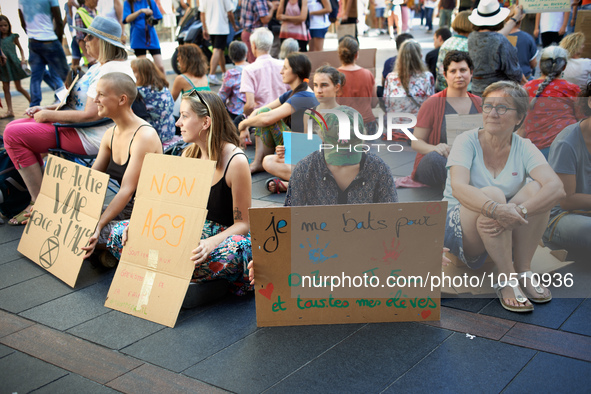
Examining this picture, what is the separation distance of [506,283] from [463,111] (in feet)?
3.10

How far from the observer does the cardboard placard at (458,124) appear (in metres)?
3.08

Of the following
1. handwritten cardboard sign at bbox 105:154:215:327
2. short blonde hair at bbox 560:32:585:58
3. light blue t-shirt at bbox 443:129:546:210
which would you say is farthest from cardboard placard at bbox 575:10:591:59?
handwritten cardboard sign at bbox 105:154:215:327

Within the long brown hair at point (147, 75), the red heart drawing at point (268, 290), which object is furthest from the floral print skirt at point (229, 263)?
the long brown hair at point (147, 75)

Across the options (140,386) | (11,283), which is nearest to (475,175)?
(140,386)

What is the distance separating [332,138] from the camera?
2.94 m

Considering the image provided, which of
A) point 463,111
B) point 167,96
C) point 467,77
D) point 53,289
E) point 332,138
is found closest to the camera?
point 332,138

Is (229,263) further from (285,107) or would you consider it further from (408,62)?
(408,62)

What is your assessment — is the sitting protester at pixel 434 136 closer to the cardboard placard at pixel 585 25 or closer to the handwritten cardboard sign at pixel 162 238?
the handwritten cardboard sign at pixel 162 238

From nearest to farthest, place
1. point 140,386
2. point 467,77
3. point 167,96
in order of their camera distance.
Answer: point 140,386
point 467,77
point 167,96

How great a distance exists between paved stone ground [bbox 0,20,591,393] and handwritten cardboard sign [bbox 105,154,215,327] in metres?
0.11

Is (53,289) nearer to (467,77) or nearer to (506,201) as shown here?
(506,201)

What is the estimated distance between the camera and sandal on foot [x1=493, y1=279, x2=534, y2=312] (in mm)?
3020

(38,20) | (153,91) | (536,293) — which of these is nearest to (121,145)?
(153,91)

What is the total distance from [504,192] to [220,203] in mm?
1552
